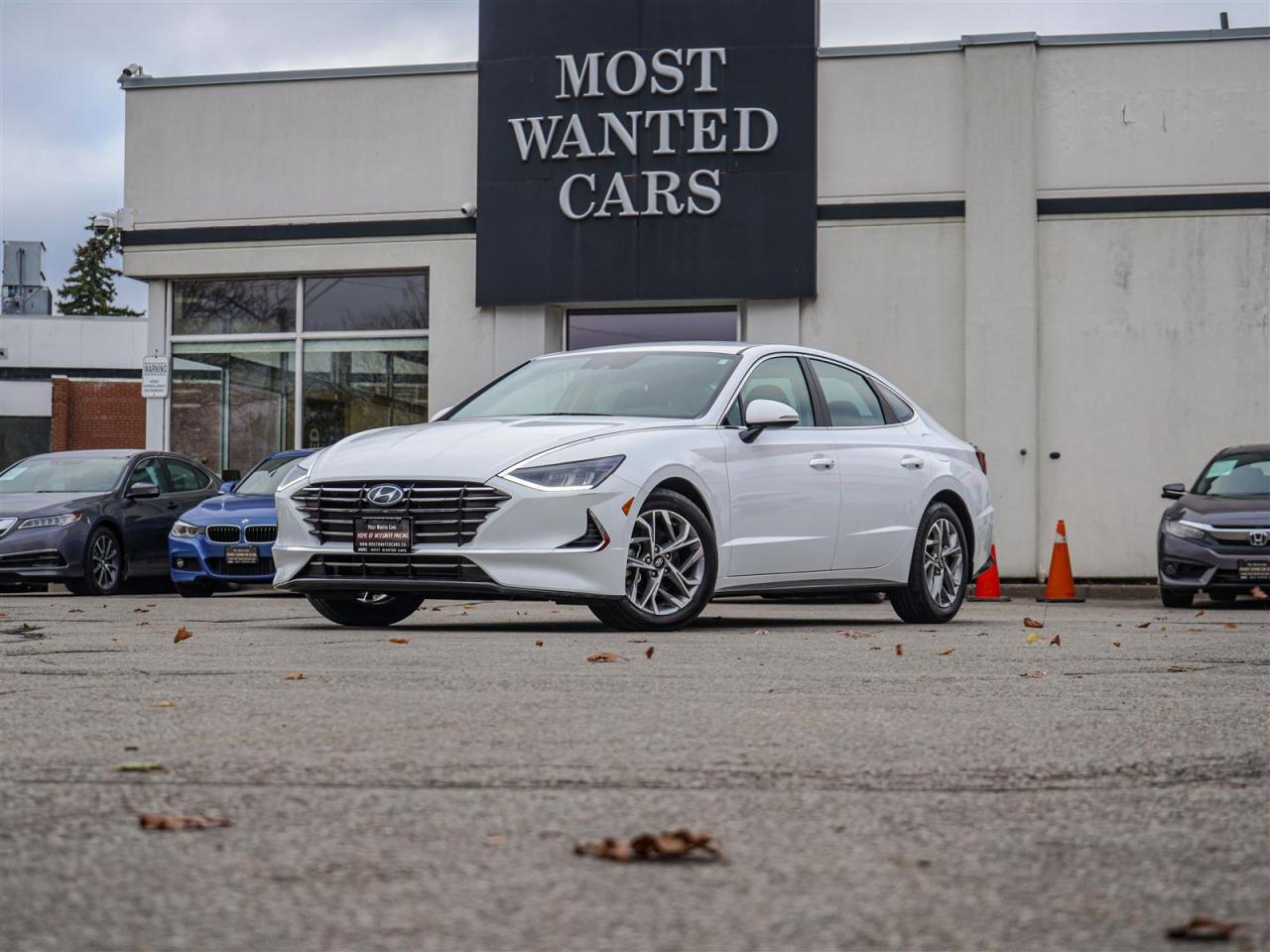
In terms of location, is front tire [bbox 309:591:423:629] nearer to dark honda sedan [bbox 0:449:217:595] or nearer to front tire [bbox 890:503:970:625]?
front tire [bbox 890:503:970:625]

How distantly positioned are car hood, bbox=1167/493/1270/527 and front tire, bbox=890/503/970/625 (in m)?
4.26

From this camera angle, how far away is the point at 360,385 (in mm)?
21438

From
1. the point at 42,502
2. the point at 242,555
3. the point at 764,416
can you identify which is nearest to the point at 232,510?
the point at 242,555

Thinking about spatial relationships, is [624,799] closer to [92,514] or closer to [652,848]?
[652,848]

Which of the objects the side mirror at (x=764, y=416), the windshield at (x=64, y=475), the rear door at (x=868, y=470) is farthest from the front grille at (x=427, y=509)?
the windshield at (x=64, y=475)

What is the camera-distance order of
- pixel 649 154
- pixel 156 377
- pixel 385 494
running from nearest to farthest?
pixel 385 494, pixel 649 154, pixel 156 377

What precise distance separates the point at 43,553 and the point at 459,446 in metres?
8.71

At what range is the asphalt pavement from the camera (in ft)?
9.30

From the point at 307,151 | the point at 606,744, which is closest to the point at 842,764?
the point at 606,744

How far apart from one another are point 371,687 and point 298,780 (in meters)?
1.99

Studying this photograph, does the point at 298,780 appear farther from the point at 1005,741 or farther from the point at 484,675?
the point at 484,675

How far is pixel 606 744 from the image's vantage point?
4.64m

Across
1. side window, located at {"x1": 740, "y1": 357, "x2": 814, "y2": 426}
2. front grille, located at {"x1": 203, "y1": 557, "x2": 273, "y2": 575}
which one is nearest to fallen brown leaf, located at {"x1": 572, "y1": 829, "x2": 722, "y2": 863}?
side window, located at {"x1": 740, "y1": 357, "x2": 814, "y2": 426}

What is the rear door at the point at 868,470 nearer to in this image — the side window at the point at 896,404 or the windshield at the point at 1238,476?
the side window at the point at 896,404
